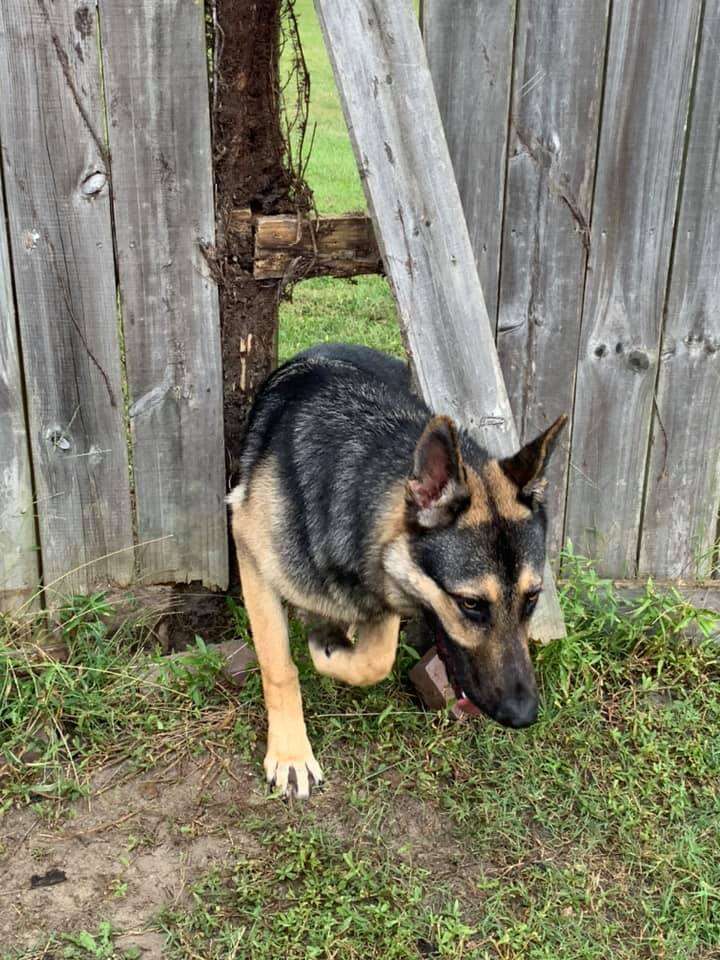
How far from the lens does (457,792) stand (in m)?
3.52

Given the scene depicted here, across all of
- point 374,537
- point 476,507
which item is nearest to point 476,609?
point 476,507

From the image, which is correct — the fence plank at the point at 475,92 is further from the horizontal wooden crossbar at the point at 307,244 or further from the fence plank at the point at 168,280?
the fence plank at the point at 168,280

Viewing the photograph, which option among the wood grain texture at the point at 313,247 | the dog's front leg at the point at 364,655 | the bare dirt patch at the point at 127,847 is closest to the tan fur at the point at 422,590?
the dog's front leg at the point at 364,655

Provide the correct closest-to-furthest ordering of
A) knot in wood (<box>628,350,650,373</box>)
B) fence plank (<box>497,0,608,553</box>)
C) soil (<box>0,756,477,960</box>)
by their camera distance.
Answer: soil (<box>0,756,477,960</box>) < fence plank (<box>497,0,608,553</box>) < knot in wood (<box>628,350,650,373</box>)

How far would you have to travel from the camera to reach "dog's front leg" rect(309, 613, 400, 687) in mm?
3531

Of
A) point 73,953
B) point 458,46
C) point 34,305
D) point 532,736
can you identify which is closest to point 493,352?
point 458,46

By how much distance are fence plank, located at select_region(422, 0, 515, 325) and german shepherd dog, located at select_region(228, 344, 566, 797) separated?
785mm

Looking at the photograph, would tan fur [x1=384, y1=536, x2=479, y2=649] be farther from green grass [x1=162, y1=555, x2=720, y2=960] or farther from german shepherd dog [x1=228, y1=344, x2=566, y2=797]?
green grass [x1=162, y1=555, x2=720, y2=960]

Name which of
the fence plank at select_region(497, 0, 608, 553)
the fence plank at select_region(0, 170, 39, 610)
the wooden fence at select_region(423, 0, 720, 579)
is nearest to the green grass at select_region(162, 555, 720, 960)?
the wooden fence at select_region(423, 0, 720, 579)

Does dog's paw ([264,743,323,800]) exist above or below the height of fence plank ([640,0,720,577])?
below

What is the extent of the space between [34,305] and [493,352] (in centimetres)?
177

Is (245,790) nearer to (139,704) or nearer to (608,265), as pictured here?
(139,704)

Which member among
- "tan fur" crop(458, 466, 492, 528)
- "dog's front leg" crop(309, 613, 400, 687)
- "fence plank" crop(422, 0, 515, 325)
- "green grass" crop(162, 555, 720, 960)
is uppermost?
"fence plank" crop(422, 0, 515, 325)

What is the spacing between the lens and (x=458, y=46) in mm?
3561
